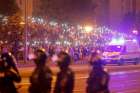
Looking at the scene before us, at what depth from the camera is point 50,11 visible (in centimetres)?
6262

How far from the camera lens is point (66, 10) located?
65938mm

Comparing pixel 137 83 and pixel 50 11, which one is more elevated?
pixel 50 11

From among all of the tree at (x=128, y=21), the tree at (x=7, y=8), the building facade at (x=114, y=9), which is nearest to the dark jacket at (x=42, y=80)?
the tree at (x=7, y=8)

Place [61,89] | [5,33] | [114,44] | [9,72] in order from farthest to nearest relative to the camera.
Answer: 1. [5,33]
2. [114,44]
3. [9,72]
4. [61,89]

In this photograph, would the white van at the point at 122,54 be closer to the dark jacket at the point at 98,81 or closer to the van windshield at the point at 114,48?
the van windshield at the point at 114,48

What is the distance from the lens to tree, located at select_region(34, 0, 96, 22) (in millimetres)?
63219

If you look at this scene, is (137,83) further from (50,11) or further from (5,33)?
(50,11)

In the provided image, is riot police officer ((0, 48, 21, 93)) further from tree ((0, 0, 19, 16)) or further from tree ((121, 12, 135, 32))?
tree ((121, 12, 135, 32))

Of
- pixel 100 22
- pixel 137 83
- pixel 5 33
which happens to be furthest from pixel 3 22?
pixel 100 22

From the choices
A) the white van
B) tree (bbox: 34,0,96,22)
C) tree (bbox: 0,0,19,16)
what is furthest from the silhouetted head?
tree (bbox: 34,0,96,22)

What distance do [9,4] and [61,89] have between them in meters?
47.8

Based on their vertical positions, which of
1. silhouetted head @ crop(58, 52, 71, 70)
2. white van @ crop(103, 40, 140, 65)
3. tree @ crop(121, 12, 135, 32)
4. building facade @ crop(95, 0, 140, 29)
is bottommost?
white van @ crop(103, 40, 140, 65)

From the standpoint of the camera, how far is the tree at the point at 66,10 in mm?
63219

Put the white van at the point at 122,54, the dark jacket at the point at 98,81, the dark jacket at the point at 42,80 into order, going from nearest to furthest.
Answer: the dark jacket at the point at 42,80
the dark jacket at the point at 98,81
the white van at the point at 122,54
